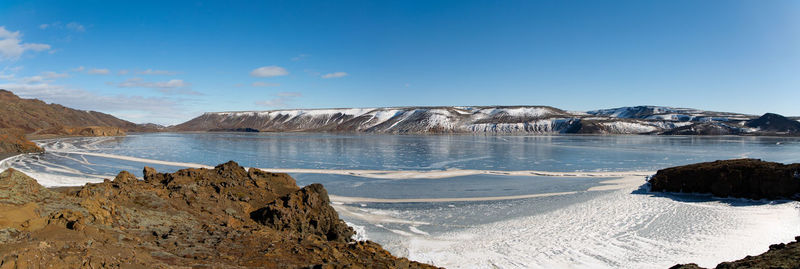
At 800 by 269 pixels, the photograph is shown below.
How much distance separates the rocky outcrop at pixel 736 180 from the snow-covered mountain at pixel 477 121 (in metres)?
102

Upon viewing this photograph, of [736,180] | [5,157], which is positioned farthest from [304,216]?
[5,157]

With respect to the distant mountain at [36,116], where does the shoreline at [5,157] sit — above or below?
below

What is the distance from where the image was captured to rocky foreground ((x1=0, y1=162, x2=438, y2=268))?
481 cm

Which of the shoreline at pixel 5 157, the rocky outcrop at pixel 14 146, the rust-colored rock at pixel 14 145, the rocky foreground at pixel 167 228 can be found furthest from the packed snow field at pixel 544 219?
the rust-colored rock at pixel 14 145

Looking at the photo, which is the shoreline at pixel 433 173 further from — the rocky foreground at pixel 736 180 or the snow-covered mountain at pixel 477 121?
the snow-covered mountain at pixel 477 121

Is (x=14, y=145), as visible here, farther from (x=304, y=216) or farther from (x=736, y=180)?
(x=736, y=180)

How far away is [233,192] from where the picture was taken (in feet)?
38.1

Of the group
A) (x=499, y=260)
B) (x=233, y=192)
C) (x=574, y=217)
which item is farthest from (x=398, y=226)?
(x=574, y=217)

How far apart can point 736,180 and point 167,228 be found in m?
21.5

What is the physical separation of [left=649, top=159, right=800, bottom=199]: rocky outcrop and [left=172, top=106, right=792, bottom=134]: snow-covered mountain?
101532 millimetres

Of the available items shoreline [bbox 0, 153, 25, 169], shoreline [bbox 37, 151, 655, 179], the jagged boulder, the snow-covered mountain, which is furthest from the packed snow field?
the snow-covered mountain

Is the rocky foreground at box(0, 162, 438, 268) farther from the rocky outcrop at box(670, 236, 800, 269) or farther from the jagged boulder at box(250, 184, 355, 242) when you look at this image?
the rocky outcrop at box(670, 236, 800, 269)

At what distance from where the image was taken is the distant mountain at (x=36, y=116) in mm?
93312

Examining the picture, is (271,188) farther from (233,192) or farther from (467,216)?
(467,216)
